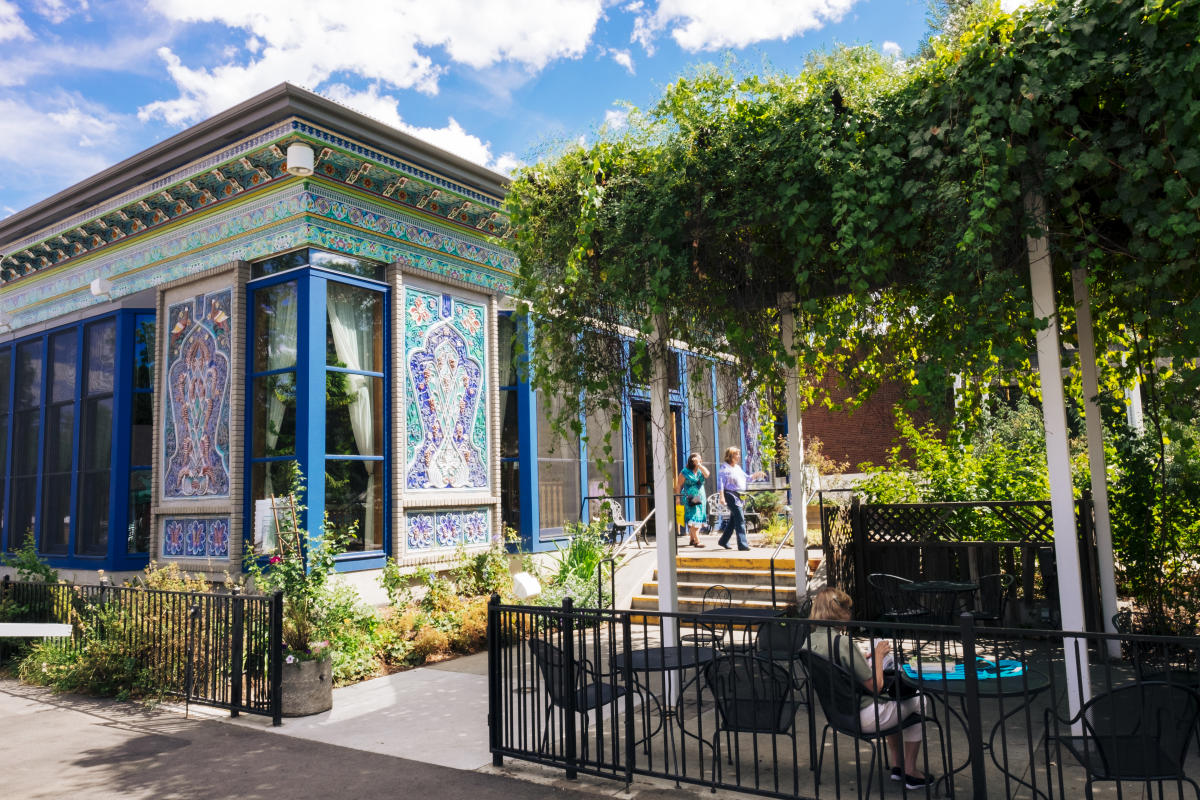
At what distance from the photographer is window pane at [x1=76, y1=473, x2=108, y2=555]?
11617 millimetres

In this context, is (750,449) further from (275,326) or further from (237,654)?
(237,654)

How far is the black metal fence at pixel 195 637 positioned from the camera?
6.95 metres

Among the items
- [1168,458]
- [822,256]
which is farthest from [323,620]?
[1168,458]

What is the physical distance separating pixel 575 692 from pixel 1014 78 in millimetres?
4536

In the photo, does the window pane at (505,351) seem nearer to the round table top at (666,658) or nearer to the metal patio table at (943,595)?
the metal patio table at (943,595)

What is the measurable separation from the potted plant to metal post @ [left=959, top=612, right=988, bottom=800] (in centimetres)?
510

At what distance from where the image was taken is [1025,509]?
29.7 ft

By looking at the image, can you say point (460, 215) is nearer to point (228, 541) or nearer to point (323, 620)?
point (228, 541)

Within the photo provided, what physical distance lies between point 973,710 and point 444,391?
25.7ft

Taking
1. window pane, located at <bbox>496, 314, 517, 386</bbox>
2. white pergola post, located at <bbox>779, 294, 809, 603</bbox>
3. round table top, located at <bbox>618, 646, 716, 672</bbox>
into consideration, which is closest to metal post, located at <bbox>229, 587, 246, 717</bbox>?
round table top, located at <bbox>618, 646, 716, 672</bbox>

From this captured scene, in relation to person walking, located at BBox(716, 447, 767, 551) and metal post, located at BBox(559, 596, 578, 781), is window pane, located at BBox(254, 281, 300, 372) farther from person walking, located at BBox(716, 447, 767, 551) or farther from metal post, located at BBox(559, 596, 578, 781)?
person walking, located at BBox(716, 447, 767, 551)

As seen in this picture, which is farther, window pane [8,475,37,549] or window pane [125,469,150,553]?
window pane [8,475,37,549]

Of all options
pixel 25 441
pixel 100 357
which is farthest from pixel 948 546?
pixel 25 441

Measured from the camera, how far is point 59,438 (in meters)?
12.7
